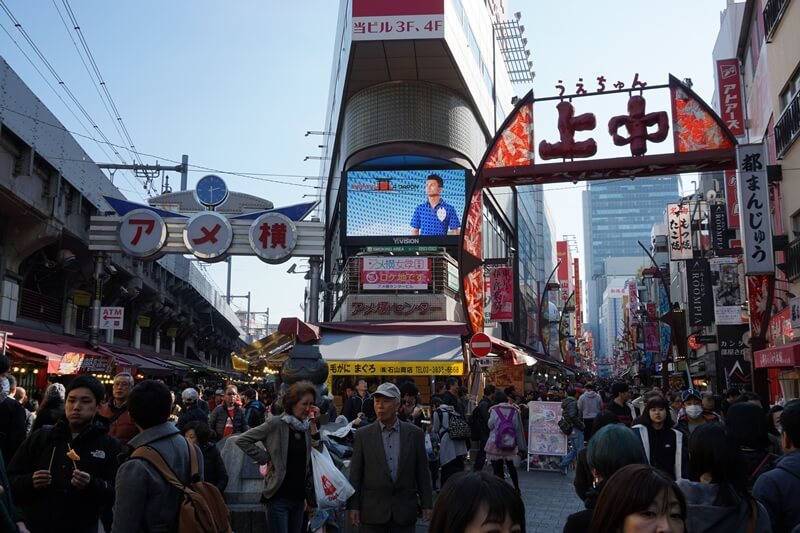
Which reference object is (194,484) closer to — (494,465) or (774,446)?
(774,446)

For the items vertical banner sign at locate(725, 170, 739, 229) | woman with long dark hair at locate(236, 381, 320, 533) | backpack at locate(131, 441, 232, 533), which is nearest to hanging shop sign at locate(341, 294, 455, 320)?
vertical banner sign at locate(725, 170, 739, 229)

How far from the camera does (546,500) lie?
1142 cm

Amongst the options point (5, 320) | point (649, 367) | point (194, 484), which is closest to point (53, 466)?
point (194, 484)

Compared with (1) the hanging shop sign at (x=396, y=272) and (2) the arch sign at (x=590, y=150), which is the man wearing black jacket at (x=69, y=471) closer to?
(2) the arch sign at (x=590, y=150)

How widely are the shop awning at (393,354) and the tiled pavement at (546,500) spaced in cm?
491

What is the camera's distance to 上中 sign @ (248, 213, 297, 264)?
2216 centimetres

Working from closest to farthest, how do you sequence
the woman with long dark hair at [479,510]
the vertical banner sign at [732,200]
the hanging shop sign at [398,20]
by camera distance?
the woman with long dark hair at [479,510] → the vertical banner sign at [732,200] → the hanging shop sign at [398,20]

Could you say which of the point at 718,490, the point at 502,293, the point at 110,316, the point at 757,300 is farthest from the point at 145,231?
the point at 718,490

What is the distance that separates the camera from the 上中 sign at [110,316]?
913 inches

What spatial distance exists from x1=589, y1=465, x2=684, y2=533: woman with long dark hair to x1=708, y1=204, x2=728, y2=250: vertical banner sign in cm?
2508

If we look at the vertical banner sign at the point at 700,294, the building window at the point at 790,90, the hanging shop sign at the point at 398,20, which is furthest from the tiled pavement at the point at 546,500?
the hanging shop sign at the point at 398,20

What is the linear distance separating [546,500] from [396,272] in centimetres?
1633

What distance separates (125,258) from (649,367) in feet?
150

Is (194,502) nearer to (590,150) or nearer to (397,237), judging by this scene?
(590,150)
